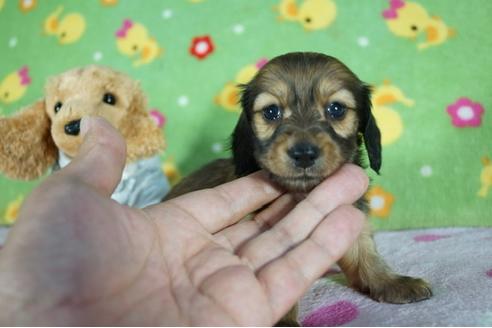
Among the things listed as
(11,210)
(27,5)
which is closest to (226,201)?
(11,210)

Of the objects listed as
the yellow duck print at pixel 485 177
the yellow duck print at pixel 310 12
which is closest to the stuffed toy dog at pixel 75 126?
the yellow duck print at pixel 310 12

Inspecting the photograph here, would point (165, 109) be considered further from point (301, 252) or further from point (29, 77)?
point (301, 252)

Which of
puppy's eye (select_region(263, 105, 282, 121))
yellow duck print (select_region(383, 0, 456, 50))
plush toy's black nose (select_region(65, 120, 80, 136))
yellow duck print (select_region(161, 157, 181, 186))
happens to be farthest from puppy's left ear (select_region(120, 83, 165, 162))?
yellow duck print (select_region(383, 0, 456, 50))

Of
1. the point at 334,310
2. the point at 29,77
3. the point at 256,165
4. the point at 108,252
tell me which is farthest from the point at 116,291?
the point at 29,77

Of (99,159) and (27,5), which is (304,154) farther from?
(27,5)

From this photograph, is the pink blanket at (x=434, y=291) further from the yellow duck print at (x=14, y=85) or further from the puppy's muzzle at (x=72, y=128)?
the yellow duck print at (x=14, y=85)

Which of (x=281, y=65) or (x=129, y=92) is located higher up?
(x=281, y=65)
